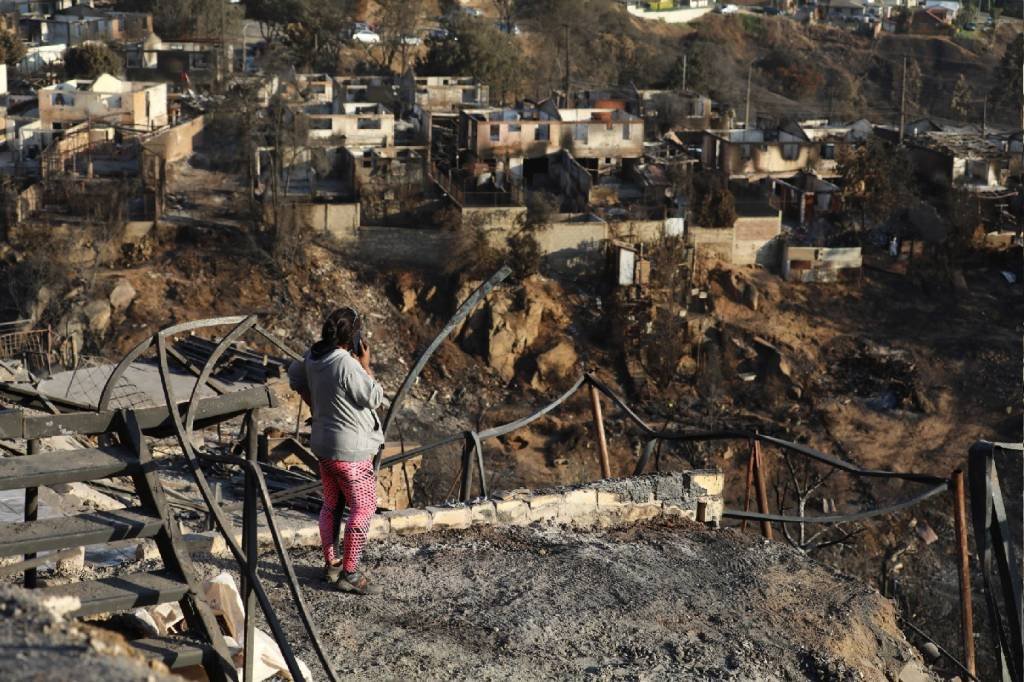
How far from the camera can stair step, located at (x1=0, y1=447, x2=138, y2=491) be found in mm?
4219

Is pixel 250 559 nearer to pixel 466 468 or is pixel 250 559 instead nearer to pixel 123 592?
pixel 123 592

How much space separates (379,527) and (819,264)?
23.5 meters

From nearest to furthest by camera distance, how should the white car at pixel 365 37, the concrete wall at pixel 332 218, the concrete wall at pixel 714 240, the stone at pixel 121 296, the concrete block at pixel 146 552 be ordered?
1. the concrete block at pixel 146 552
2. the stone at pixel 121 296
3. the concrete wall at pixel 332 218
4. the concrete wall at pixel 714 240
5. the white car at pixel 365 37

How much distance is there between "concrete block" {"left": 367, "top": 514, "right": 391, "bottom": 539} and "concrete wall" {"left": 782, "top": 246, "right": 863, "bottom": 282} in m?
22.9

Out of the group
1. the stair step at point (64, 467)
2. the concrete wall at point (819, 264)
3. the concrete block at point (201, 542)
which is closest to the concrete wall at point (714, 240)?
the concrete wall at point (819, 264)

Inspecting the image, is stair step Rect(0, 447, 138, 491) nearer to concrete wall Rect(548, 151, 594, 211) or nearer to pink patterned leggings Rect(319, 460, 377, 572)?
pink patterned leggings Rect(319, 460, 377, 572)

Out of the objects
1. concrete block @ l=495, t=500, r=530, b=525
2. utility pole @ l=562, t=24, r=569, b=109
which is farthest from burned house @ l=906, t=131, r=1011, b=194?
concrete block @ l=495, t=500, r=530, b=525

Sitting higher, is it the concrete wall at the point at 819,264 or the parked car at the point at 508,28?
the parked car at the point at 508,28

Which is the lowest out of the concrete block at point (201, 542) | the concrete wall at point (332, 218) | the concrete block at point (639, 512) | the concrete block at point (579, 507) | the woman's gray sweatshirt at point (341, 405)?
the concrete wall at point (332, 218)

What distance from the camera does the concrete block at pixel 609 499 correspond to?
632 centimetres

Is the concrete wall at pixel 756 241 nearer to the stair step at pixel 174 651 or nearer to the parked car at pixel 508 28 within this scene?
the parked car at pixel 508 28

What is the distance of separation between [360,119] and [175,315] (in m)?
7.55

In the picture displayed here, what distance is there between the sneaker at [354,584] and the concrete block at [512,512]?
0.97 meters

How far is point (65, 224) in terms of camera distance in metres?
25.5
